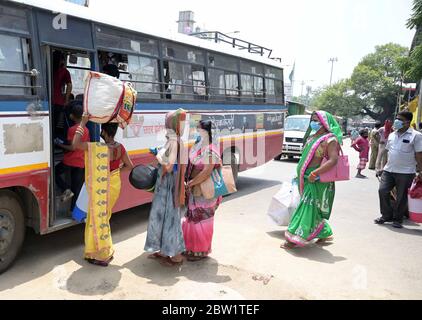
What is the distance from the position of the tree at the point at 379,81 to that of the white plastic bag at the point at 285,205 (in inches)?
1890

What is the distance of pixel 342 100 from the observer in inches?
2074

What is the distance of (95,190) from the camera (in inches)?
161

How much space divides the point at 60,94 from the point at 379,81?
50892 millimetres

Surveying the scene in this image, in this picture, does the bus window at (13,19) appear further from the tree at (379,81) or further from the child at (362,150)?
the tree at (379,81)

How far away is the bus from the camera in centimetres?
393

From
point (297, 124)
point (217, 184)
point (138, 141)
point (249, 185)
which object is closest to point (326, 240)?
point (217, 184)

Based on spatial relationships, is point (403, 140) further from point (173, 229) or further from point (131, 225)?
point (131, 225)

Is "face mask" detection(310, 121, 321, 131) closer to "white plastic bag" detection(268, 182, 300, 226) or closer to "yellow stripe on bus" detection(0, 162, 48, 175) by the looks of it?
"white plastic bag" detection(268, 182, 300, 226)

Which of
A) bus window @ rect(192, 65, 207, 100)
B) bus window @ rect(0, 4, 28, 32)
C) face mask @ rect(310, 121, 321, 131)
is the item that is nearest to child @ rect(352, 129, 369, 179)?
bus window @ rect(192, 65, 207, 100)

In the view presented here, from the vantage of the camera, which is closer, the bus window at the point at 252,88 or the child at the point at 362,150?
the bus window at the point at 252,88

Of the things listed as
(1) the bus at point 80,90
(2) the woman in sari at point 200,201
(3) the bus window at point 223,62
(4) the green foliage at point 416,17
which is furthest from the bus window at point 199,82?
(4) the green foliage at point 416,17

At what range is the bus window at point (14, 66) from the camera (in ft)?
12.6
